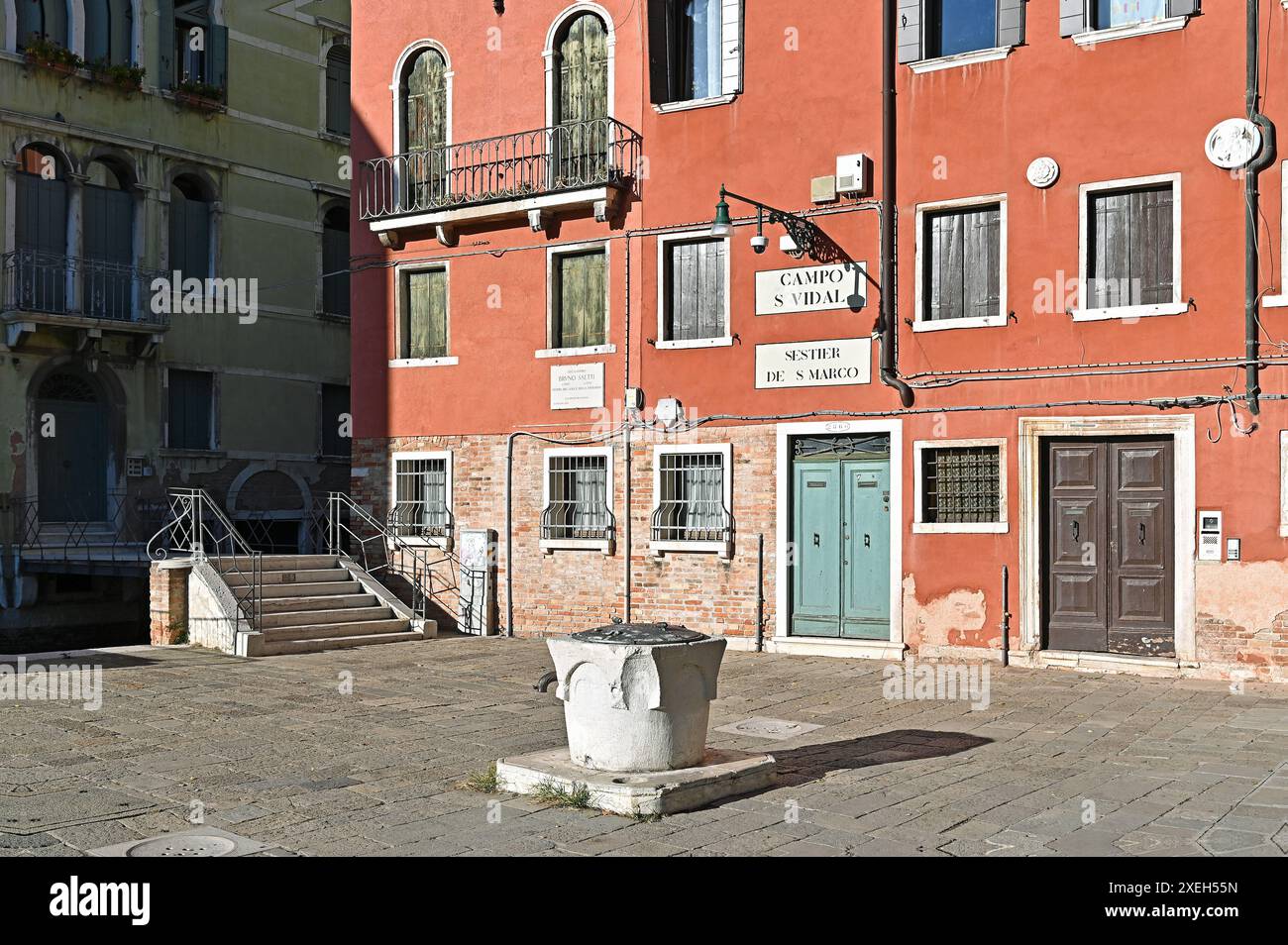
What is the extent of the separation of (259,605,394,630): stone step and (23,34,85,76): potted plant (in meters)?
11.8

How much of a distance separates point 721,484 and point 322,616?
5.33 meters

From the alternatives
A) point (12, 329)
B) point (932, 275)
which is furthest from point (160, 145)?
point (932, 275)

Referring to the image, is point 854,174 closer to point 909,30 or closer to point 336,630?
point 909,30

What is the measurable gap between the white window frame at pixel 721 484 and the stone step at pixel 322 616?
3.79 m

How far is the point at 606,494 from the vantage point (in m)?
17.2

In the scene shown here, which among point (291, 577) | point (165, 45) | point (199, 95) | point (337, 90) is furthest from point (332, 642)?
point (337, 90)

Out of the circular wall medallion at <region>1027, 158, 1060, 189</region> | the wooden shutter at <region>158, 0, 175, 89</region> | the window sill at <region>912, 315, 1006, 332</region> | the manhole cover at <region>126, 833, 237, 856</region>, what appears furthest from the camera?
the wooden shutter at <region>158, 0, 175, 89</region>

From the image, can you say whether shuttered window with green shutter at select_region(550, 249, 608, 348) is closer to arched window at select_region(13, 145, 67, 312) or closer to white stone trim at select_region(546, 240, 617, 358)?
white stone trim at select_region(546, 240, 617, 358)

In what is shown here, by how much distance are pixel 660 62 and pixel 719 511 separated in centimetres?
571

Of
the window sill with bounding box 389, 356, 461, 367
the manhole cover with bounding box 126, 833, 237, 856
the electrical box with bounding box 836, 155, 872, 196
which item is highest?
the electrical box with bounding box 836, 155, 872, 196

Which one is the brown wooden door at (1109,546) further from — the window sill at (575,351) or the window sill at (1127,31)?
the window sill at (575,351)

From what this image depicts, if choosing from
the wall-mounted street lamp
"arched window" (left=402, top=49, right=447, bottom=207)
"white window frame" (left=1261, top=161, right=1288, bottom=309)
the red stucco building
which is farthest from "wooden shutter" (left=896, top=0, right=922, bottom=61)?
"arched window" (left=402, top=49, right=447, bottom=207)

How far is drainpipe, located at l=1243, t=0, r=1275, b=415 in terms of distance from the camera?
12773 mm

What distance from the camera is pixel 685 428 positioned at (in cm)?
1644
